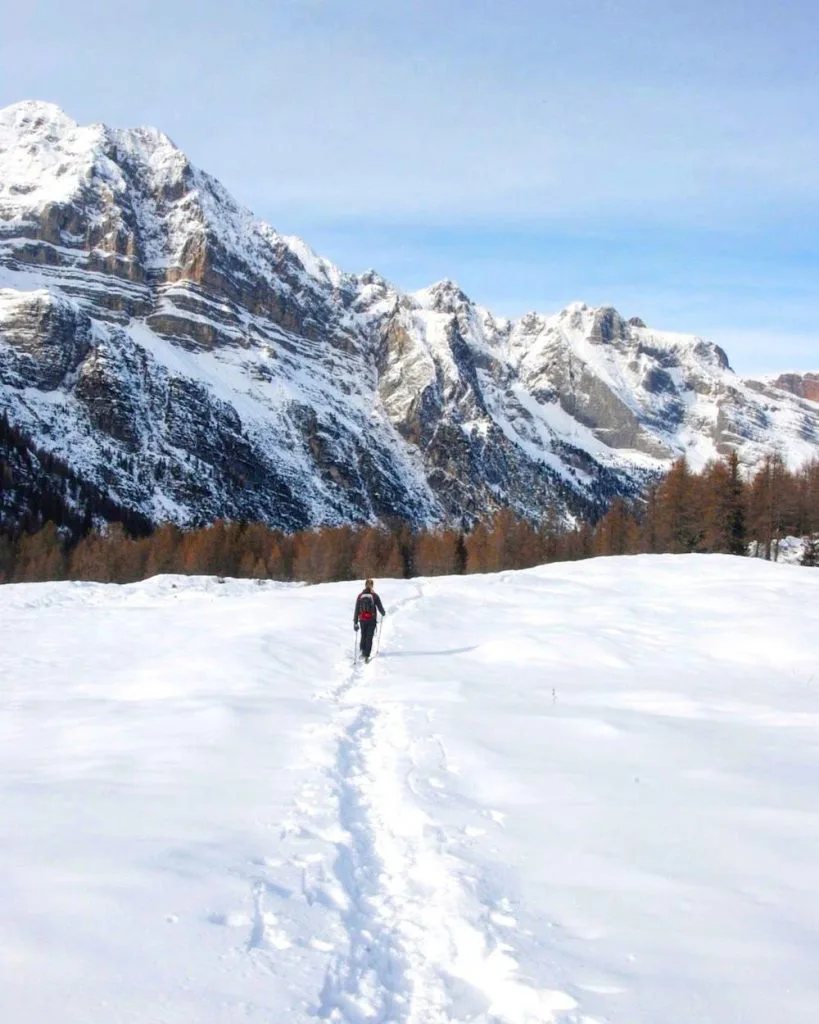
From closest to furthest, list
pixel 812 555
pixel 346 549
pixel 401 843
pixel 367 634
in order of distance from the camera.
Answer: pixel 401 843
pixel 367 634
pixel 812 555
pixel 346 549

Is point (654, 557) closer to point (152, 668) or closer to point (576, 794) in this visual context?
point (152, 668)

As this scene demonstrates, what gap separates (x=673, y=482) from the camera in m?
71.9

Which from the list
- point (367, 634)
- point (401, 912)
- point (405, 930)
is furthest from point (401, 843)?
point (367, 634)

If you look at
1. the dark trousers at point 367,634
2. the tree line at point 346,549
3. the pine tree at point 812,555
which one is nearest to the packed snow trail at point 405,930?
the dark trousers at point 367,634

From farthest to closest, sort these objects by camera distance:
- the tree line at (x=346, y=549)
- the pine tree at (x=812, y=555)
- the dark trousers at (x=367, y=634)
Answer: the tree line at (x=346, y=549) → the pine tree at (x=812, y=555) → the dark trousers at (x=367, y=634)

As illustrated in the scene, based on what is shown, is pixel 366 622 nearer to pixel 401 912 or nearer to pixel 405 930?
pixel 401 912

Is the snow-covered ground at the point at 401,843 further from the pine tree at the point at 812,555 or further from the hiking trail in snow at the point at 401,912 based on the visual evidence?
the pine tree at the point at 812,555

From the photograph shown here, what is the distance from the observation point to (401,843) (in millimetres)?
7426

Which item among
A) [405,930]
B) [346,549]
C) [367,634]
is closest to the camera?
[405,930]

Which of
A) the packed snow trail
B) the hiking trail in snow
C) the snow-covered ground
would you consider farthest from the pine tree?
the packed snow trail

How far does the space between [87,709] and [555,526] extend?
10914cm

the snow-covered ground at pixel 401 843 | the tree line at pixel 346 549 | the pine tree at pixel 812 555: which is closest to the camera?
the snow-covered ground at pixel 401 843

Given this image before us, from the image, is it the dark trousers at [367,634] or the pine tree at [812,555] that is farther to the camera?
the pine tree at [812,555]

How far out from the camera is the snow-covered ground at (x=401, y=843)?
15.8ft
